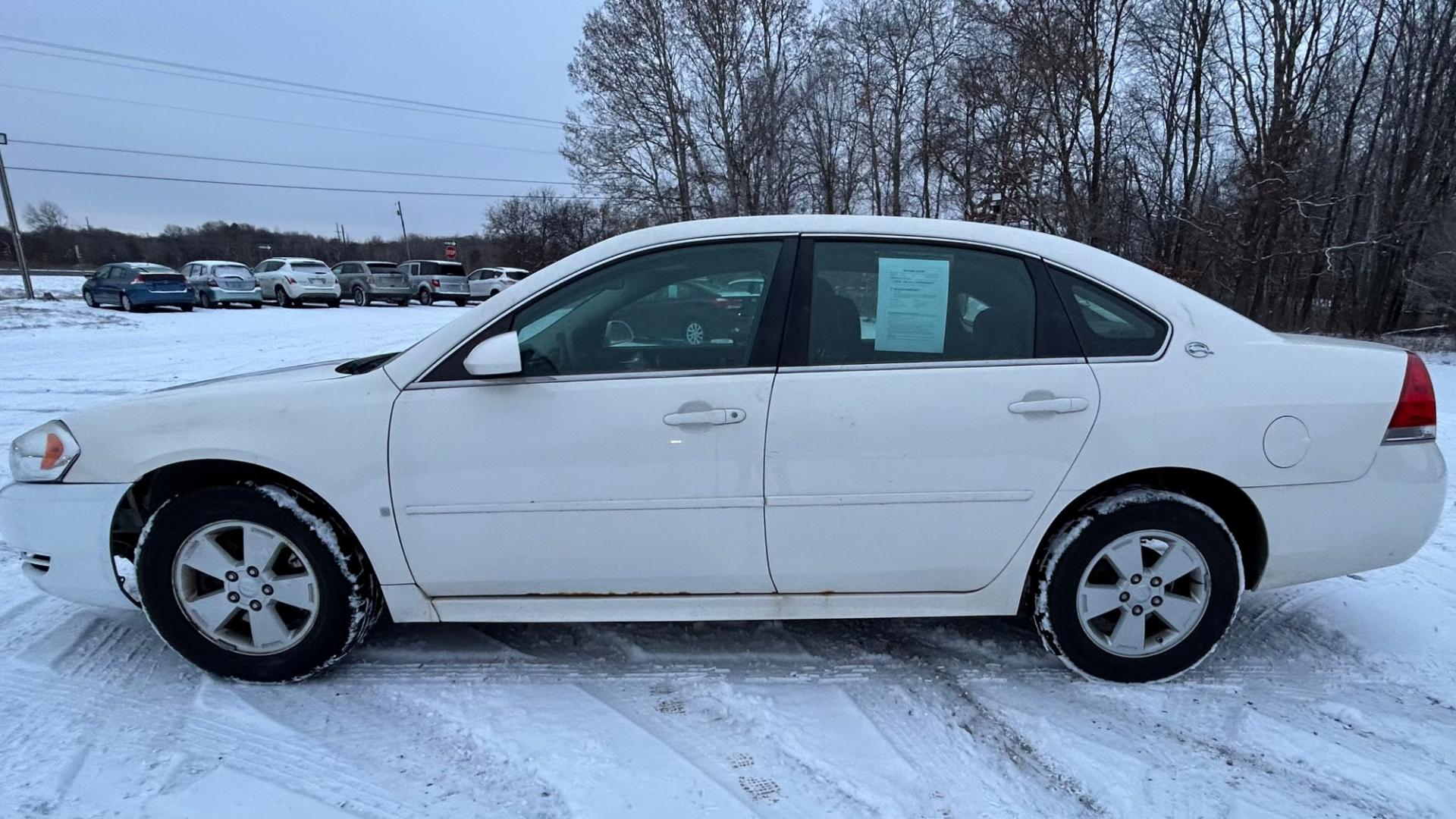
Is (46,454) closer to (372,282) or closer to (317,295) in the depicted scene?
(317,295)

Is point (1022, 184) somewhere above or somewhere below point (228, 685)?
above

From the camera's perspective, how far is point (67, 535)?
2625mm

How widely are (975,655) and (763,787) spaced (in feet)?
3.70

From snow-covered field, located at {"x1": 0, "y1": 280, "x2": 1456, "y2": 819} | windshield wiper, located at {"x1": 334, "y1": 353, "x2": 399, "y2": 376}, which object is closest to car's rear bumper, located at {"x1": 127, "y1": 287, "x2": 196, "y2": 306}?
snow-covered field, located at {"x1": 0, "y1": 280, "x2": 1456, "y2": 819}

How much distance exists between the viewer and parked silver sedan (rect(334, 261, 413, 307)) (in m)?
27.5

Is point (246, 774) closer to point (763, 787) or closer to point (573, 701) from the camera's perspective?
point (573, 701)

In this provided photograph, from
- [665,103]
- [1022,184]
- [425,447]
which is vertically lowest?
[425,447]

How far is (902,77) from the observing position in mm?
30594

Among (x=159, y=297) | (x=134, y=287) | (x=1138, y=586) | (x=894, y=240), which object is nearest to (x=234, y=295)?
(x=159, y=297)

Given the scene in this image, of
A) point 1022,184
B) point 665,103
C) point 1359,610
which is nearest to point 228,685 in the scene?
point 1359,610

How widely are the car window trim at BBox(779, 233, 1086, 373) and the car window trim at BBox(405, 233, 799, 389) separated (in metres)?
0.03

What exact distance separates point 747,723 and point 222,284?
88.7 ft

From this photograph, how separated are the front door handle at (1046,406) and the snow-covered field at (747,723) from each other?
102 centimetres

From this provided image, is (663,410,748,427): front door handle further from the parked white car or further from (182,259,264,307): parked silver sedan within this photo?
the parked white car
